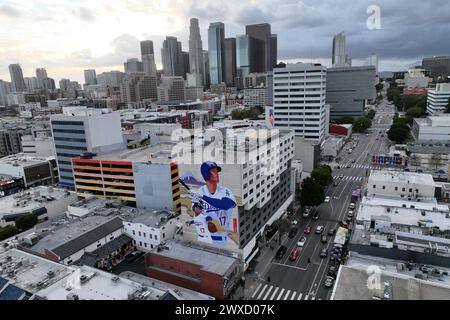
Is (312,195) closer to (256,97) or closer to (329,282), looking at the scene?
(329,282)

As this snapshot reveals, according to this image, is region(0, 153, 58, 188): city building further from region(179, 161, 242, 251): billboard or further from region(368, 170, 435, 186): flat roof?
region(368, 170, 435, 186): flat roof

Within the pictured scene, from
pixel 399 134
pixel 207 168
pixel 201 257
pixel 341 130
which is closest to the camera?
pixel 201 257

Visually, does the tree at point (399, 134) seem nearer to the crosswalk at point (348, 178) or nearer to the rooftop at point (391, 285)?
the crosswalk at point (348, 178)

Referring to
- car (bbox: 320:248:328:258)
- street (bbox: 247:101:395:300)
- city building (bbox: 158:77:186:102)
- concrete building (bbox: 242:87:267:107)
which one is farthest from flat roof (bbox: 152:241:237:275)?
city building (bbox: 158:77:186:102)

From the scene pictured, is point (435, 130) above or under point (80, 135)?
under

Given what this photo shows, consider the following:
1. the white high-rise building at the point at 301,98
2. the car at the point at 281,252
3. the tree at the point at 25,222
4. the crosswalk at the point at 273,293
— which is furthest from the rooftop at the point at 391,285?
the white high-rise building at the point at 301,98

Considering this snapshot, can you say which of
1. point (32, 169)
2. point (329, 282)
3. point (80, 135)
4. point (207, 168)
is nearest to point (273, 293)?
point (329, 282)

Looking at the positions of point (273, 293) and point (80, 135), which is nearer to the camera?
point (273, 293)
